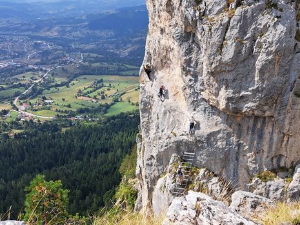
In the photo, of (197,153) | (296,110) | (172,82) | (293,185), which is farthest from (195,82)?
(293,185)

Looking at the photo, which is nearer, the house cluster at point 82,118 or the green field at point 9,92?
the house cluster at point 82,118

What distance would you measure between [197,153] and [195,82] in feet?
18.4

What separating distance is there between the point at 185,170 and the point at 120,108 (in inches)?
4941

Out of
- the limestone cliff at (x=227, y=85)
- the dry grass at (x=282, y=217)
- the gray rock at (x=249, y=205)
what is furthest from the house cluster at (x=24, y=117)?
the dry grass at (x=282, y=217)

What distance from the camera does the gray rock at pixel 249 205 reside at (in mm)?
11648

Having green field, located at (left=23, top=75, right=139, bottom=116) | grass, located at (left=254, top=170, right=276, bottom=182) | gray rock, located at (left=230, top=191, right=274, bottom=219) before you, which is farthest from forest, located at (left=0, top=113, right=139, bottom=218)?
gray rock, located at (left=230, top=191, right=274, bottom=219)

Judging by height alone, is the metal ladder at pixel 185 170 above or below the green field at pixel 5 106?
above

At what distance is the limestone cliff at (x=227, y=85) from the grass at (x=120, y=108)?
11438cm

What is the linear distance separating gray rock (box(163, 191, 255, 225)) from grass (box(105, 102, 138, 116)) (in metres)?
131

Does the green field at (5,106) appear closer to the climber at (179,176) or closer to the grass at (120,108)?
the grass at (120,108)

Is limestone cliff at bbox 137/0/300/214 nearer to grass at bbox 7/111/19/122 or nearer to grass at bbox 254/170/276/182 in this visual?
grass at bbox 254/170/276/182

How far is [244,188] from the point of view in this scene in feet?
78.6

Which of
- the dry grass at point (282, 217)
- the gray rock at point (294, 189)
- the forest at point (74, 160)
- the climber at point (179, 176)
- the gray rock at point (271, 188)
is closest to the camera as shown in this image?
the dry grass at point (282, 217)

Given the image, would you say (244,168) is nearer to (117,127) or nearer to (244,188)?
(244,188)
